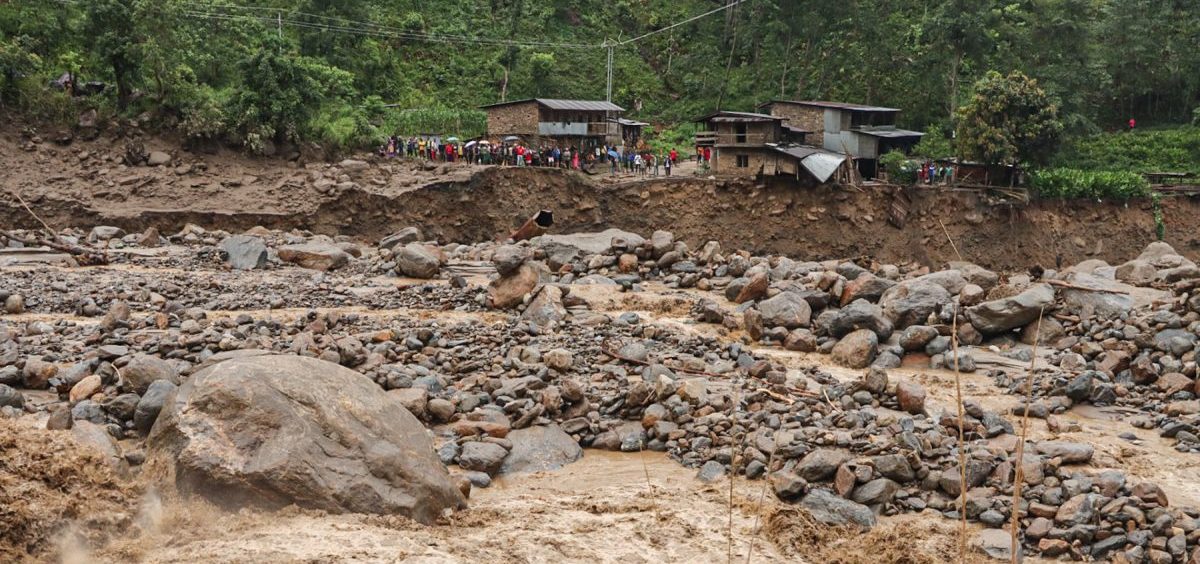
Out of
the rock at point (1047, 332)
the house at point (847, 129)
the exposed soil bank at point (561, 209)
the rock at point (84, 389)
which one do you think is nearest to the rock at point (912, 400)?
the rock at point (1047, 332)

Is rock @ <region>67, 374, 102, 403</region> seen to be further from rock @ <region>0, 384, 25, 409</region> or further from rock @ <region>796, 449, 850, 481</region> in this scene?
rock @ <region>796, 449, 850, 481</region>

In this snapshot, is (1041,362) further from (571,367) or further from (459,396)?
(459,396)

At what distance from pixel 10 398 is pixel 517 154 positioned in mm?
26169

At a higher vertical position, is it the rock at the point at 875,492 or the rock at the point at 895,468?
the rock at the point at 895,468

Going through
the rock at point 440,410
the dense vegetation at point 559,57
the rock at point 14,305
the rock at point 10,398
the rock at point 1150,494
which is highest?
the dense vegetation at point 559,57

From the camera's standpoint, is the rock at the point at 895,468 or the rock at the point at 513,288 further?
the rock at the point at 513,288

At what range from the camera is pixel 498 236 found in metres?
34.3

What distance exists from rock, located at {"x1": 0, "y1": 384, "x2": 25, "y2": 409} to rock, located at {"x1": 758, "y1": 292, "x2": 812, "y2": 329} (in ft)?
41.7

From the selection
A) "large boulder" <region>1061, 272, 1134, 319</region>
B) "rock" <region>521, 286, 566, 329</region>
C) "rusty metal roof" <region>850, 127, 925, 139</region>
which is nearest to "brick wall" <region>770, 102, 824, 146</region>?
"rusty metal roof" <region>850, 127, 925, 139</region>

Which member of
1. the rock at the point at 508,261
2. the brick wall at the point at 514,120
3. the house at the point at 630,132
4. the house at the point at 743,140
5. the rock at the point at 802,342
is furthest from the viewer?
the house at the point at 630,132

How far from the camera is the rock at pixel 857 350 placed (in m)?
17.9

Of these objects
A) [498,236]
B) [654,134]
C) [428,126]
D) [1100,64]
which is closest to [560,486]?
[498,236]

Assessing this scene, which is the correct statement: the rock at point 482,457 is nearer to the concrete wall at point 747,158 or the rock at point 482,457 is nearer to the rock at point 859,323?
the rock at point 859,323

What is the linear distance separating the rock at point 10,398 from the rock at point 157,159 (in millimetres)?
21765
